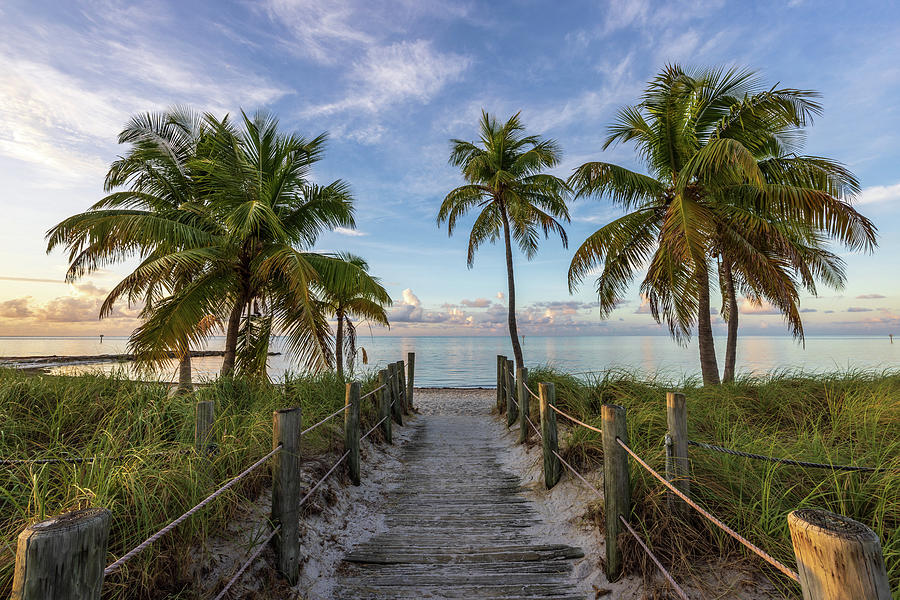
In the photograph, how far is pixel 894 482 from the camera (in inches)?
113

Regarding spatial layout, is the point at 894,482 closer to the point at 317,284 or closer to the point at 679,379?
the point at 679,379

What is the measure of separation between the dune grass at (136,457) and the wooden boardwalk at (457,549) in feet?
3.79

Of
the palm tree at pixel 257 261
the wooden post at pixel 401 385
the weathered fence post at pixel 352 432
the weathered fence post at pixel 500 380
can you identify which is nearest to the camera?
the weathered fence post at pixel 352 432

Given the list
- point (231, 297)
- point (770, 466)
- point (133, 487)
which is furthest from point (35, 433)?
point (770, 466)

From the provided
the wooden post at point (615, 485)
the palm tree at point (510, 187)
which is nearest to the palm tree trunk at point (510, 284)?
the palm tree at point (510, 187)

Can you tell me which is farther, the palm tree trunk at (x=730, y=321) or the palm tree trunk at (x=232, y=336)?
the palm tree trunk at (x=730, y=321)

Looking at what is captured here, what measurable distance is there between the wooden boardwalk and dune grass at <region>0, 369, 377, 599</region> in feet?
3.79

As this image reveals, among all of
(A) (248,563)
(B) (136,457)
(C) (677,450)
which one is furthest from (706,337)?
(B) (136,457)

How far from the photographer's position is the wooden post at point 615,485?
3.17 metres

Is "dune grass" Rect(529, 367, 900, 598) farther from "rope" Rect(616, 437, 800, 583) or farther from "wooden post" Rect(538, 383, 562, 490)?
"rope" Rect(616, 437, 800, 583)

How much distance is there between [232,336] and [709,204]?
10.1m

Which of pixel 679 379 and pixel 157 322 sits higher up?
pixel 157 322

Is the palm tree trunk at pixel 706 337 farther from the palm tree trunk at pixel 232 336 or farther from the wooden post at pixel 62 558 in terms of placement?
the wooden post at pixel 62 558

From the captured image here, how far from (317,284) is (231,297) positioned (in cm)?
189
